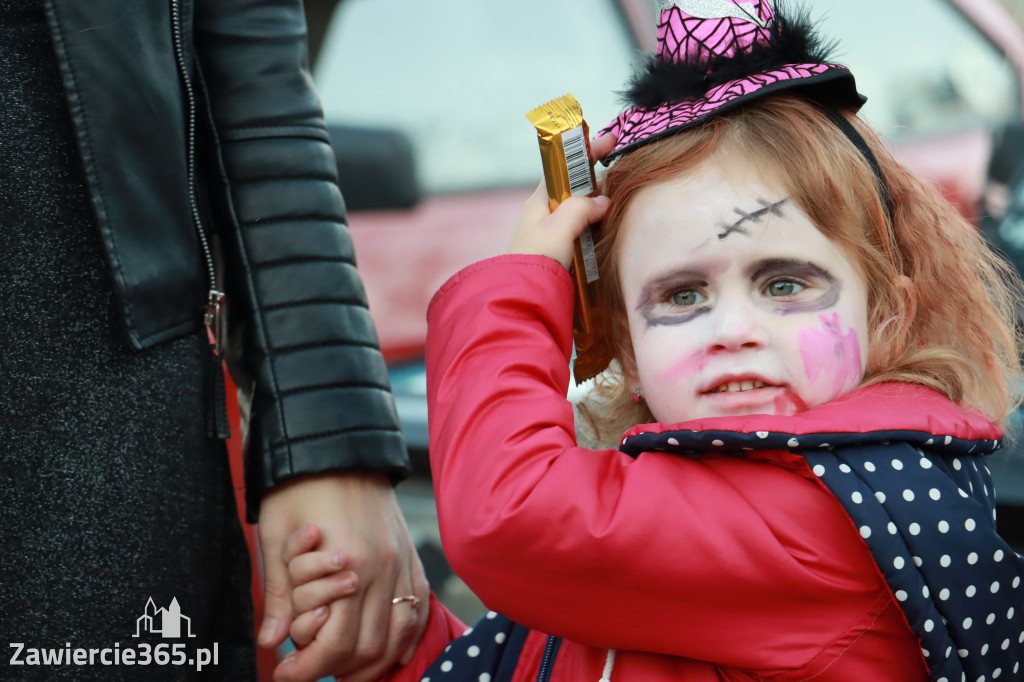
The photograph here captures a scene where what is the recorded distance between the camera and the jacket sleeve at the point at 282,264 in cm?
149

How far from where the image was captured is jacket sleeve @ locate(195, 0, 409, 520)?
→ 1.49 meters

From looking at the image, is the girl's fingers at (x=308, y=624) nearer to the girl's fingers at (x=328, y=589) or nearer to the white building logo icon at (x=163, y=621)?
the girl's fingers at (x=328, y=589)

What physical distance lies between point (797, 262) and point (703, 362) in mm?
178

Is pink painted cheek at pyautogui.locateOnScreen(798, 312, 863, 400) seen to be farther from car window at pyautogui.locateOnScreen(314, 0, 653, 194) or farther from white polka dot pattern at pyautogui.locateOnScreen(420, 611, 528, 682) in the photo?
car window at pyautogui.locateOnScreen(314, 0, 653, 194)

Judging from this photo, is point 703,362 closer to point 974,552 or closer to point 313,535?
point 974,552

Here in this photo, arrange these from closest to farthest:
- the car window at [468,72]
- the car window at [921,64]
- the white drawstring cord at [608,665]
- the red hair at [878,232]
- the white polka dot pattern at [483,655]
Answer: the white drawstring cord at [608,665] → the red hair at [878,232] → the white polka dot pattern at [483,655] → the car window at [921,64] → the car window at [468,72]

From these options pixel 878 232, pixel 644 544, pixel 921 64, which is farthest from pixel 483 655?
pixel 921 64

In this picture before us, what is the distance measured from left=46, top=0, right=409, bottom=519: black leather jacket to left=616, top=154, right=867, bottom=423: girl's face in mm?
441

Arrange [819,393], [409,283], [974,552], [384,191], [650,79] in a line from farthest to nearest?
[409,283]
[384,191]
[650,79]
[819,393]
[974,552]

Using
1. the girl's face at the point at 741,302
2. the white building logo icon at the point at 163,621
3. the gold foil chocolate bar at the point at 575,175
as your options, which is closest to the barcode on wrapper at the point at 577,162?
the gold foil chocolate bar at the point at 575,175

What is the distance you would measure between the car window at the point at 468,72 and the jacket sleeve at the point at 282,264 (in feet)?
5.32

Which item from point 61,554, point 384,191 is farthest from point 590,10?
point 61,554

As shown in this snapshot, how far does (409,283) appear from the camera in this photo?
10.6 ft

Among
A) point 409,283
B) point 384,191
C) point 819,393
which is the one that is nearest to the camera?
point 819,393
